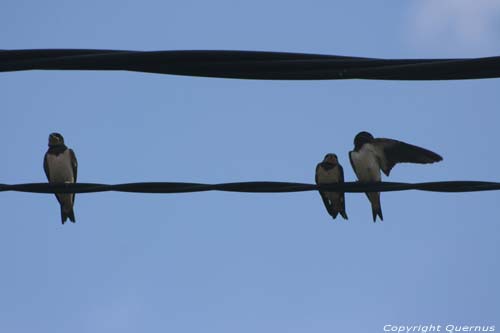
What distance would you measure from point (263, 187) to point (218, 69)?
32.3 inches

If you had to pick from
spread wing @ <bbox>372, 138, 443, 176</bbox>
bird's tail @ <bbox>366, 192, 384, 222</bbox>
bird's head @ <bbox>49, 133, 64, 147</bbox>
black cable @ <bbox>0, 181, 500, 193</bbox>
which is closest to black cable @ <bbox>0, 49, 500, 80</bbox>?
black cable @ <bbox>0, 181, 500, 193</bbox>

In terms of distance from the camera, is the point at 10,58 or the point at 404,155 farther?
the point at 404,155

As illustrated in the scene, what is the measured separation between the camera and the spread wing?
7708mm

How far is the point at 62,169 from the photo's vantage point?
9375mm

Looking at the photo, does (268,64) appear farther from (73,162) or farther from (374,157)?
(73,162)

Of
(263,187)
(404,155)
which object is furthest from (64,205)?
(263,187)

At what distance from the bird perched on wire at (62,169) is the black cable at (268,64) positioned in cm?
535

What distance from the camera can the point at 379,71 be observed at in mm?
3896

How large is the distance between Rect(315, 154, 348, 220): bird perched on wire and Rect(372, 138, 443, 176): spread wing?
1.45 ft

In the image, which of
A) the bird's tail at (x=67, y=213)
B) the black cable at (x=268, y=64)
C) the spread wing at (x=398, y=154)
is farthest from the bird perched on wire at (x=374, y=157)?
the black cable at (x=268, y=64)

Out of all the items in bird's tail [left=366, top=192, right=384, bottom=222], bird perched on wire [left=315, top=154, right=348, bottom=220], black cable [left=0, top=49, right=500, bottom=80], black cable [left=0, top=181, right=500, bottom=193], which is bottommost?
black cable [left=0, top=181, right=500, bottom=193]

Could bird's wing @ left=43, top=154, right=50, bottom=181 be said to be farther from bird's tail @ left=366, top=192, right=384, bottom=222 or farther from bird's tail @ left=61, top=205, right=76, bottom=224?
bird's tail @ left=366, top=192, right=384, bottom=222

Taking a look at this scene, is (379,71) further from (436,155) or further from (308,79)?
(436,155)

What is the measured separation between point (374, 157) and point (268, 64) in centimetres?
526
